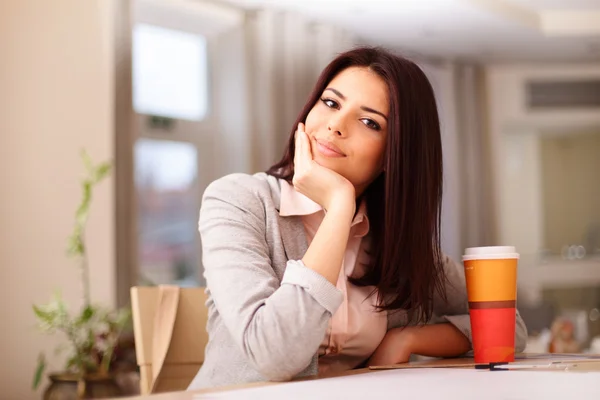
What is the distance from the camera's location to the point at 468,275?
1.20 meters

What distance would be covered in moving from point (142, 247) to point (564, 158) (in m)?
4.22

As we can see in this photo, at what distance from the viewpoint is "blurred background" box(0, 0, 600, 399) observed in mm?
3668

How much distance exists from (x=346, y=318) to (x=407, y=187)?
26cm

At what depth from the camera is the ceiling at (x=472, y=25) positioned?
Result: 5.18m

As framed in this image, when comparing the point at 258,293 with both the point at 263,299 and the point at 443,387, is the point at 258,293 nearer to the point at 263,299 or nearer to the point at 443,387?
the point at 263,299

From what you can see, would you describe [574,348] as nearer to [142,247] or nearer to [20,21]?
[142,247]

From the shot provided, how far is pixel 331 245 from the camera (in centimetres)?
113

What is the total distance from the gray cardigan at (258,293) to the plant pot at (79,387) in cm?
182

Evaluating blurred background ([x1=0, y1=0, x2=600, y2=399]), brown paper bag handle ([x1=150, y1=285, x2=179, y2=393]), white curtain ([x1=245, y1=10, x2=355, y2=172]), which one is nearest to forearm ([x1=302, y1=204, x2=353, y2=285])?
brown paper bag handle ([x1=150, y1=285, x2=179, y2=393])

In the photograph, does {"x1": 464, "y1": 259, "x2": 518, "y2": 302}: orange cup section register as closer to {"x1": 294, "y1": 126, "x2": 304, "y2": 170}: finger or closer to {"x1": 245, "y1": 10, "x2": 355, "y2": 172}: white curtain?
{"x1": 294, "y1": 126, "x2": 304, "y2": 170}: finger

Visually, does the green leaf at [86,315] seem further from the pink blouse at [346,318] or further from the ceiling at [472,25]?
the ceiling at [472,25]

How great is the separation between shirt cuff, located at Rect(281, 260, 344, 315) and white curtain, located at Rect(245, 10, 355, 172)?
12.7ft

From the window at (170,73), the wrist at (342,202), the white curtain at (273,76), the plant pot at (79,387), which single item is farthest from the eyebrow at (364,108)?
the white curtain at (273,76)

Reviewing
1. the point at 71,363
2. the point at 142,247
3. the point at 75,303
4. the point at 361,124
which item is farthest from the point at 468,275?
the point at 142,247
